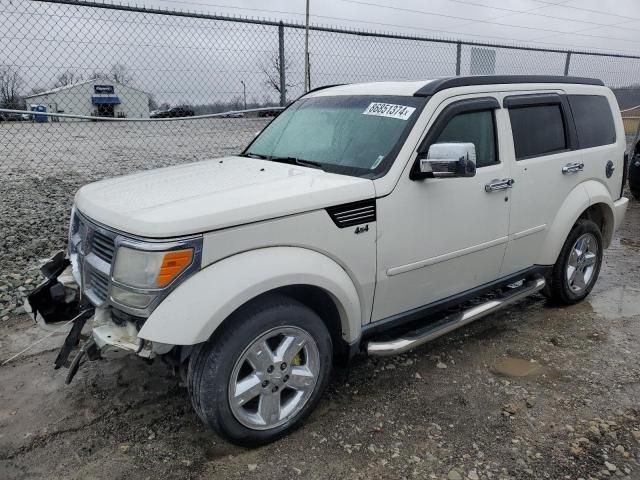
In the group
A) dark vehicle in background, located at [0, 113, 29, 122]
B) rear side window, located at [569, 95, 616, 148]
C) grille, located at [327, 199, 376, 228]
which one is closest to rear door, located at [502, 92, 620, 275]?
rear side window, located at [569, 95, 616, 148]

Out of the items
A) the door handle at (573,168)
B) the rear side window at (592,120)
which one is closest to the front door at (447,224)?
the door handle at (573,168)

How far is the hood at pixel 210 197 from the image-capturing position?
2477mm

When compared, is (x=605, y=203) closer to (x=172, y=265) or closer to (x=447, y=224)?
(x=447, y=224)

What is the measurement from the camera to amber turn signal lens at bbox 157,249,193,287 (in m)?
2.41

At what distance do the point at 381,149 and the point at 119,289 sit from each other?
171 cm

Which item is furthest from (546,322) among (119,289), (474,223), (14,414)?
(14,414)

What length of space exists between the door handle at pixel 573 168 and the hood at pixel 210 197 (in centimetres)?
204

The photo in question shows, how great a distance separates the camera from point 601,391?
340 cm

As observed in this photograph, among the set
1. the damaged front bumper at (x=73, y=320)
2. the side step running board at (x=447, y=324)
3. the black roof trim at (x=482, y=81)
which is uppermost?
the black roof trim at (x=482, y=81)

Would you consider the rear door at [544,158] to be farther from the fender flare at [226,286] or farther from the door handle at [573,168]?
the fender flare at [226,286]

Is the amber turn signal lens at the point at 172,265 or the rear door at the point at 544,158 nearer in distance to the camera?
the amber turn signal lens at the point at 172,265

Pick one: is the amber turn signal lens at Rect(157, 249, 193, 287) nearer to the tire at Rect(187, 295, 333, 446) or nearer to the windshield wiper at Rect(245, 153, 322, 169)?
the tire at Rect(187, 295, 333, 446)

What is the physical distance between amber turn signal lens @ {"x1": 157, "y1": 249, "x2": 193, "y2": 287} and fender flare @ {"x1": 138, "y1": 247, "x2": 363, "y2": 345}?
0.06m

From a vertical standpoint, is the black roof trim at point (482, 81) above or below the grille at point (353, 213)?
above
